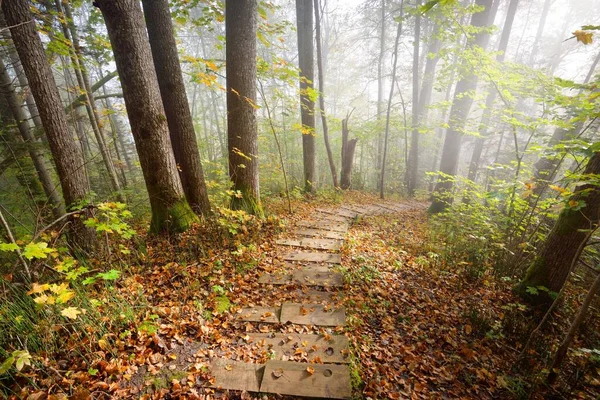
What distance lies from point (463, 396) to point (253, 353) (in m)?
2.36

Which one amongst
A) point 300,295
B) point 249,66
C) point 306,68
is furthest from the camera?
point 306,68

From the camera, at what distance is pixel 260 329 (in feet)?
10.5

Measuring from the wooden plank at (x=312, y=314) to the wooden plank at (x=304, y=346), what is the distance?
0.22 metres

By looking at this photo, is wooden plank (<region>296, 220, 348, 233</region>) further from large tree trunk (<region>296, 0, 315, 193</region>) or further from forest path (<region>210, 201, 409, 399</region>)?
large tree trunk (<region>296, 0, 315, 193</region>)

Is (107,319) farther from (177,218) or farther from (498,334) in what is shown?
(498,334)

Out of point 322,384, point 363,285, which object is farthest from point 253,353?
point 363,285

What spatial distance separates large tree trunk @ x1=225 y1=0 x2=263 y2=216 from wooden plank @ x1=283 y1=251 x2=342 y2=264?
1.45 metres

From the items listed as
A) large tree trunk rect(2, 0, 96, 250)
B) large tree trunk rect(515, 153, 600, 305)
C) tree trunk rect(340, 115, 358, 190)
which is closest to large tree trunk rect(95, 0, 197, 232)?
large tree trunk rect(2, 0, 96, 250)

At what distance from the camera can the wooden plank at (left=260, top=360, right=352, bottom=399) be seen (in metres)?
2.40

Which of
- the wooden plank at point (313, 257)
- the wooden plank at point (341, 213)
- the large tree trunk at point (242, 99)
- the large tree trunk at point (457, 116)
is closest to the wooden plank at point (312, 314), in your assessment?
the wooden plank at point (313, 257)

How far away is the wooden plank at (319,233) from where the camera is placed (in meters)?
5.79

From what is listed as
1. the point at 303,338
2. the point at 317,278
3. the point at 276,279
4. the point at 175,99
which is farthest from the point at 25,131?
the point at 303,338

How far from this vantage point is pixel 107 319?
2.75 meters

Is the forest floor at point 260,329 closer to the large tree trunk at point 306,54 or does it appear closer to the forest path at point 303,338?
the forest path at point 303,338
